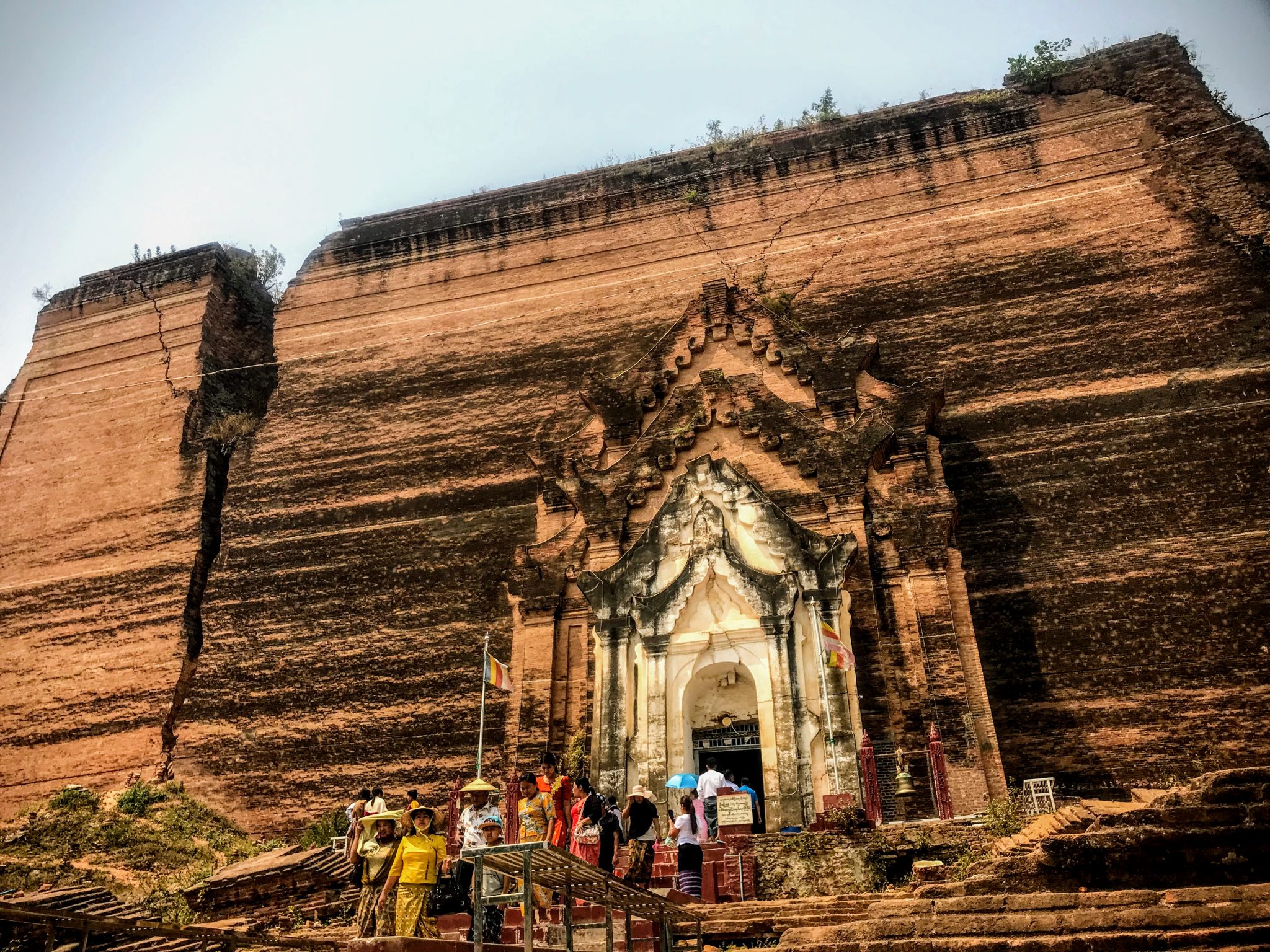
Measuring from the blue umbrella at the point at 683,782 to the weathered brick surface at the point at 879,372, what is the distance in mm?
2553

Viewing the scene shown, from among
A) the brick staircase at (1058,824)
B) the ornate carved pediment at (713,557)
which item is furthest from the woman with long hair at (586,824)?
the brick staircase at (1058,824)

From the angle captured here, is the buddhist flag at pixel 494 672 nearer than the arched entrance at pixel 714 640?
No

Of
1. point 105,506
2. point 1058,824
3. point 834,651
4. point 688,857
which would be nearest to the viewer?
point 1058,824

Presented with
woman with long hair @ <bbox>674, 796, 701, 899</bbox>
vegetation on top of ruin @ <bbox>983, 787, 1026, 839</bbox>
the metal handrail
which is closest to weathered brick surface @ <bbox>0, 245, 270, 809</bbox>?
woman with long hair @ <bbox>674, 796, 701, 899</bbox>

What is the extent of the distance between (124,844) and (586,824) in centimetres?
1012

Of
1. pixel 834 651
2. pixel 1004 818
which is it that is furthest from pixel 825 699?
pixel 1004 818

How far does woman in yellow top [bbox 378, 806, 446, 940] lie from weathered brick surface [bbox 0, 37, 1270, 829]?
6.85m

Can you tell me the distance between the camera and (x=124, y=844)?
54.9 feet

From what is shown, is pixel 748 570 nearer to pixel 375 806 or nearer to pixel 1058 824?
pixel 1058 824

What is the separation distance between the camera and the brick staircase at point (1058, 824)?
8.55 m

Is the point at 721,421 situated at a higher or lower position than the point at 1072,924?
higher

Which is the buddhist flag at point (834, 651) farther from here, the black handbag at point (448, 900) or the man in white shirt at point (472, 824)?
the black handbag at point (448, 900)

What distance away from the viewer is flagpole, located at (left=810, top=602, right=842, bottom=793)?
39.5 feet

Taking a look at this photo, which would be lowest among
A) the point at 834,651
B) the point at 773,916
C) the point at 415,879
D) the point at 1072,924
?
the point at 1072,924
